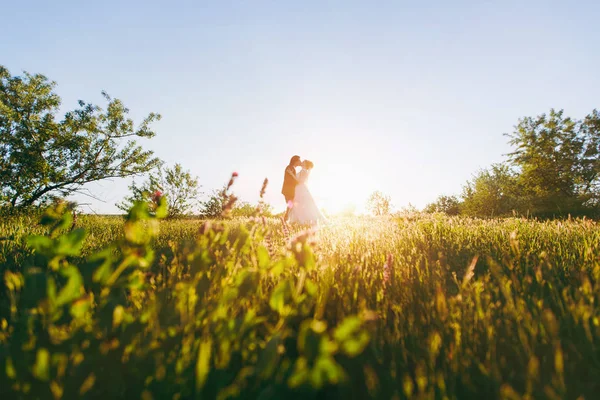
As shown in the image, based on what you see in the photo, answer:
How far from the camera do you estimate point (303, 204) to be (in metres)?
12.5

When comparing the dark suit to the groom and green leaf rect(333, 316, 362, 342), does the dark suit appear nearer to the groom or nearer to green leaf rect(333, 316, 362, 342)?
the groom

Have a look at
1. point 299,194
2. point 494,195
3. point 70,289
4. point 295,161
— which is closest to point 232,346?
point 70,289

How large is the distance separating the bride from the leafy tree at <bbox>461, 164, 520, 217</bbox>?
1924 centimetres

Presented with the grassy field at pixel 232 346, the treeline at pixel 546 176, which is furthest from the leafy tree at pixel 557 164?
the grassy field at pixel 232 346

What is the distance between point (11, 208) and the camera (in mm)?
10742

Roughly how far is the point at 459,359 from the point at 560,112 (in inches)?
1391

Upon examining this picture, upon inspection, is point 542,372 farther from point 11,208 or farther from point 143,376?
point 11,208

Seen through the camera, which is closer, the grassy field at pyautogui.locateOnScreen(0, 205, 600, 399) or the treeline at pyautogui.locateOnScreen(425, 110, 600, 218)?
the grassy field at pyautogui.locateOnScreen(0, 205, 600, 399)

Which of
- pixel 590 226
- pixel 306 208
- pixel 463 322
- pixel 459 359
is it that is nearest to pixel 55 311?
pixel 459 359

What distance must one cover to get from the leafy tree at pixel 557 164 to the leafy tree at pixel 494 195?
105 centimetres

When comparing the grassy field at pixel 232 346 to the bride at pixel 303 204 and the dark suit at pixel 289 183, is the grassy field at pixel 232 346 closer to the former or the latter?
the bride at pixel 303 204

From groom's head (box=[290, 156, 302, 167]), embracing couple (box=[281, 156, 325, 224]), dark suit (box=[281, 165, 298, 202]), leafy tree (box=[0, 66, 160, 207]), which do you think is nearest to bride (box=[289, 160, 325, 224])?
embracing couple (box=[281, 156, 325, 224])

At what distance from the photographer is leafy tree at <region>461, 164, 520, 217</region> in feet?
90.3

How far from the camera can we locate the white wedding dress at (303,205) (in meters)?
12.2
